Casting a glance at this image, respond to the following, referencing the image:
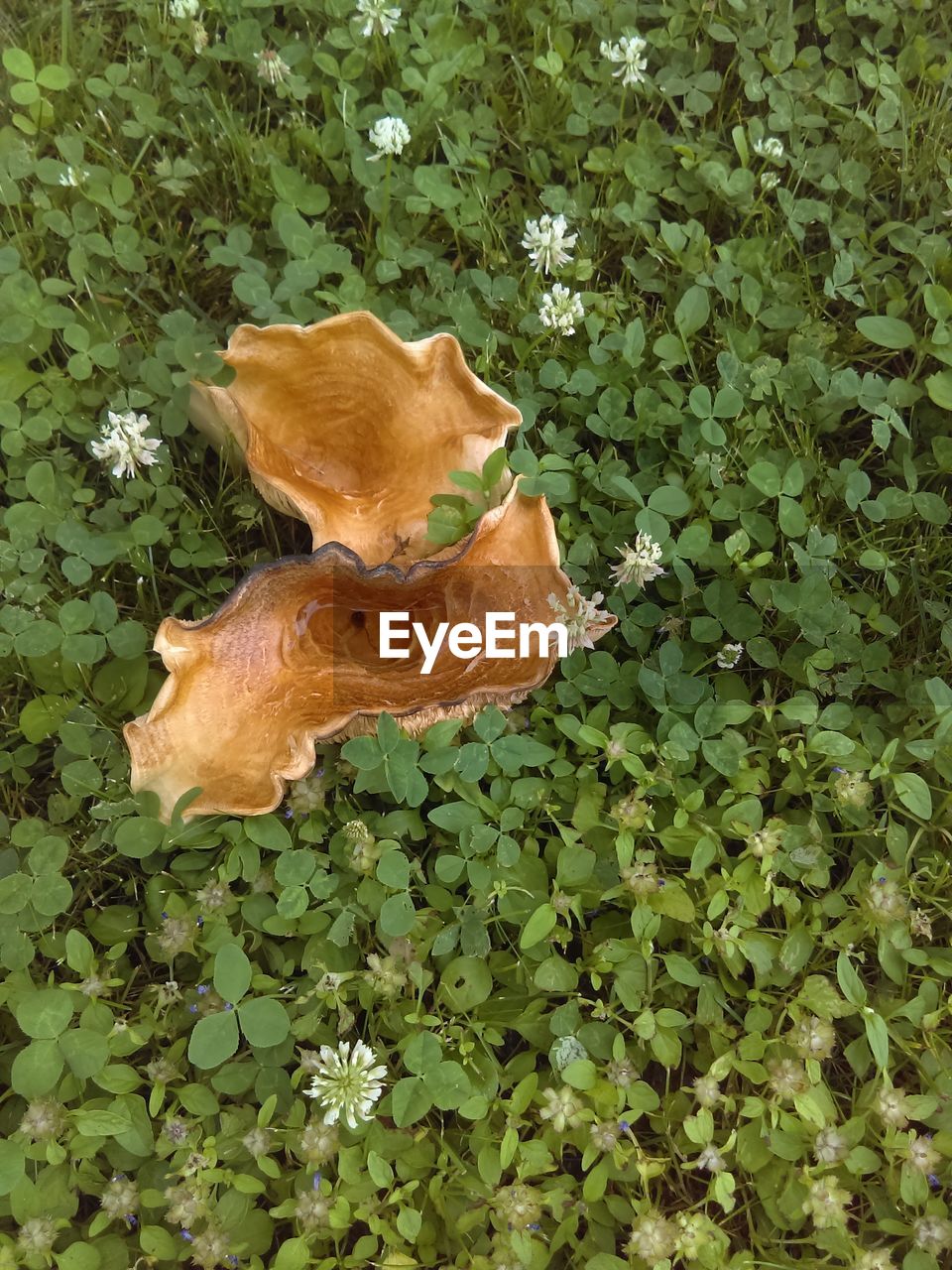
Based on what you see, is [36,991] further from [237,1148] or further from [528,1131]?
[528,1131]

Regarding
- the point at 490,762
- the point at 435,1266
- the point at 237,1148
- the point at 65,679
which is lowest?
the point at 435,1266

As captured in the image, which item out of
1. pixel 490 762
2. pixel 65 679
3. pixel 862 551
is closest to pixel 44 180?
pixel 65 679

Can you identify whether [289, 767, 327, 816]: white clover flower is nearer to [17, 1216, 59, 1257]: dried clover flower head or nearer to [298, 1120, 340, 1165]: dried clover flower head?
[298, 1120, 340, 1165]: dried clover flower head

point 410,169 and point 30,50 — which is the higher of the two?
point 30,50

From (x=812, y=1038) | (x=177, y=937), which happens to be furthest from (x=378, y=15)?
(x=812, y=1038)

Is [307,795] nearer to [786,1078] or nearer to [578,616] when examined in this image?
[578,616]

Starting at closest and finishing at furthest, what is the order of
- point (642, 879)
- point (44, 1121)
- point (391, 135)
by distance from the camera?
point (44, 1121)
point (642, 879)
point (391, 135)

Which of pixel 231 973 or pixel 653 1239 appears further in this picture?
pixel 231 973
